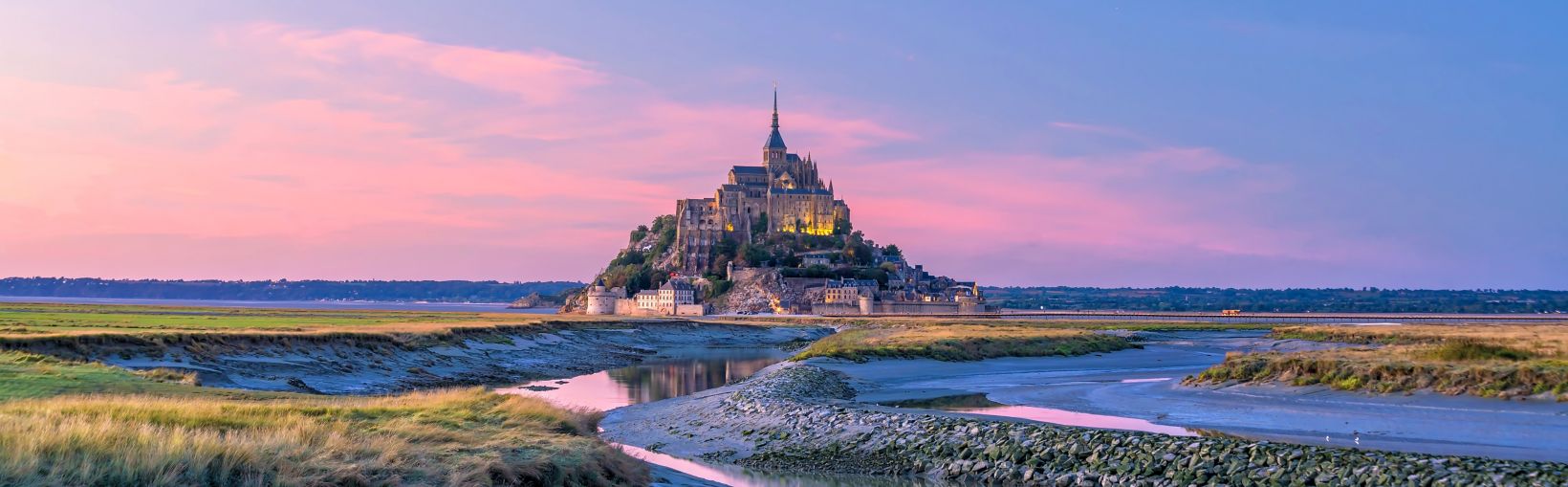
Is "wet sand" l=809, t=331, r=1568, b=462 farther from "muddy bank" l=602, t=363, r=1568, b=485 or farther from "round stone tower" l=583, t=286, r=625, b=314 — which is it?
"round stone tower" l=583, t=286, r=625, b=314

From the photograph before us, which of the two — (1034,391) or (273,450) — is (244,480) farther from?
(1034,391)

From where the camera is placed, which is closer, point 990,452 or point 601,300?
point 990,452

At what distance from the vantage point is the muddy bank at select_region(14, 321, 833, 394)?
35281mm

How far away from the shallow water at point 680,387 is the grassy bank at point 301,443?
2.41 metres

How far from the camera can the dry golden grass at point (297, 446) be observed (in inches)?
458

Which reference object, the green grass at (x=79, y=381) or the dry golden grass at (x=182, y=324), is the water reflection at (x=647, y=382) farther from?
the dry golden grass at (x=182, y=324)

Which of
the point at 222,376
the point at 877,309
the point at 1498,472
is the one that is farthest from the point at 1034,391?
the point at 877,309

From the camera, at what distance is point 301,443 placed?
1410 centimetres

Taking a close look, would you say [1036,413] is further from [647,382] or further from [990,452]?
[647,382]

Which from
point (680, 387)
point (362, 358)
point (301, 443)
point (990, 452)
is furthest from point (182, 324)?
point (990, 452)

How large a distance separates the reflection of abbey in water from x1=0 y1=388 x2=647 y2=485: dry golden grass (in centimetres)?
1803

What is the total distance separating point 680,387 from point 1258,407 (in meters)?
21.6

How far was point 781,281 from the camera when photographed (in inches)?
7288

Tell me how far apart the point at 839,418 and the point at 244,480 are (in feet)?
48.4
